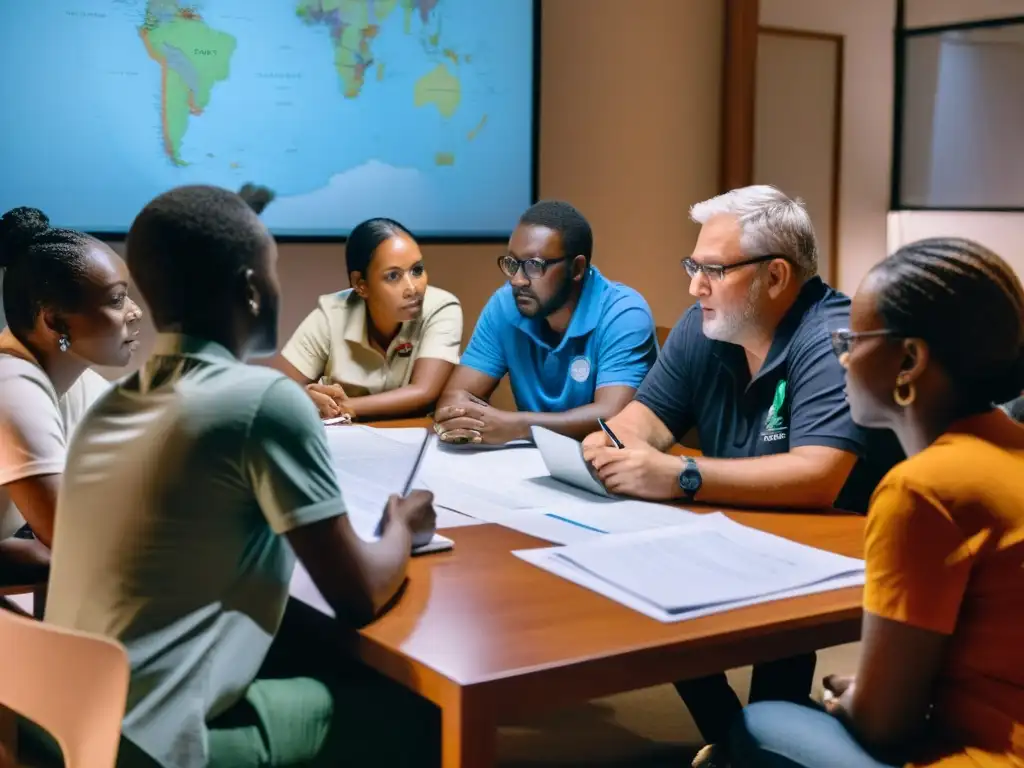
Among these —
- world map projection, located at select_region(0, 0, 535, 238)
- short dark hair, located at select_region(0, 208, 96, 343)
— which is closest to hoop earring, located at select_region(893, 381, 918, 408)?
short dark hair, located at select_region(0, 208, 96, 343)

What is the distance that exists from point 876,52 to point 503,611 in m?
5.21

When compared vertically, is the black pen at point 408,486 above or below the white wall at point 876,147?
below

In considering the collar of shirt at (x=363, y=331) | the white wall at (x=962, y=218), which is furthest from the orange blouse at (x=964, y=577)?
the white wall at (x=962, y=218)

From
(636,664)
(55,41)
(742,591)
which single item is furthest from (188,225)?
(55,41)

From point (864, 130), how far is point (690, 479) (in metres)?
4.37

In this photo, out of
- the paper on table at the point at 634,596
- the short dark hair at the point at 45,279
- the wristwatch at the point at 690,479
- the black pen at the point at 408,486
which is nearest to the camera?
the paper on table at the point at 634,596

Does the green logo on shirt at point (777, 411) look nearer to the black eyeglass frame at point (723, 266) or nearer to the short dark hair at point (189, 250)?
the black eyeglass frame at point (723, 266)

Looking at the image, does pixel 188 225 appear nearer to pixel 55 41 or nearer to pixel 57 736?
pixel 57 736

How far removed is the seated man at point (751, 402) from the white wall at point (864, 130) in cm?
356

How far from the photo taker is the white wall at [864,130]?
230 inches

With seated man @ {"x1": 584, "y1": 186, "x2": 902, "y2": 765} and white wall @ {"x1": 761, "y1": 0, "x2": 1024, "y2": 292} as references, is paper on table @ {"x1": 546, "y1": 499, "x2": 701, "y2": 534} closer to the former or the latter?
seated man @ {"x1": 584, "y1": 186, "x2": 902, "y2": 765}

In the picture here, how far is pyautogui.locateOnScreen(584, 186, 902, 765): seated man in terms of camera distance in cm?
210

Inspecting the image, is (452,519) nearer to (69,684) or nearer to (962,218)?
(69,684)

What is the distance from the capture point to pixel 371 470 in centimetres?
215
